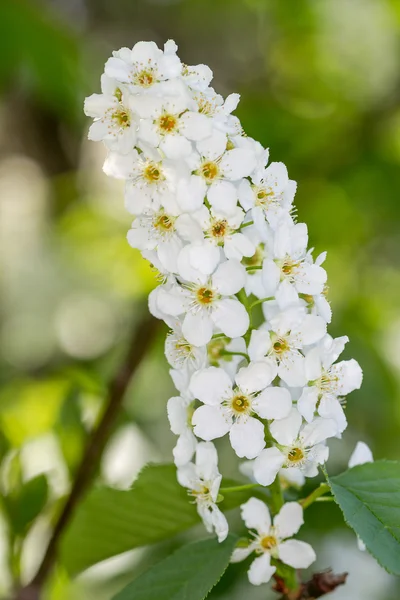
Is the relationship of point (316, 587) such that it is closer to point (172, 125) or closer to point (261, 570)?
point (261, 570)

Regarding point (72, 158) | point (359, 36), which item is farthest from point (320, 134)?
point (72, 158)

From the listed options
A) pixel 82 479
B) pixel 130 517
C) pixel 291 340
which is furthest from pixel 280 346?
pixel 82 479

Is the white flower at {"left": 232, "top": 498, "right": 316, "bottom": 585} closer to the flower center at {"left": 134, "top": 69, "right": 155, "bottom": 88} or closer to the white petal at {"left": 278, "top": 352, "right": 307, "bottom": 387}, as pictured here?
the white petal at {"left": 278, "top": 352, "right": 307, "bottom": 387}

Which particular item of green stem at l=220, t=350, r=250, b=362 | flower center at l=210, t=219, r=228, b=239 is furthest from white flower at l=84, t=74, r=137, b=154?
green stem at l=220, t=350, r=250, b=362

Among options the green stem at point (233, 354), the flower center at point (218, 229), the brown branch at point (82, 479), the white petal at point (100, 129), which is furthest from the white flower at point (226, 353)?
the brown branch at point (82, 479)

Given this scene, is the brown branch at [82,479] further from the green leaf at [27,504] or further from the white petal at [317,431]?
the white petal at [317,431]

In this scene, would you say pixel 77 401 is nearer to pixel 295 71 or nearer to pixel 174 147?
pixel 174 147
